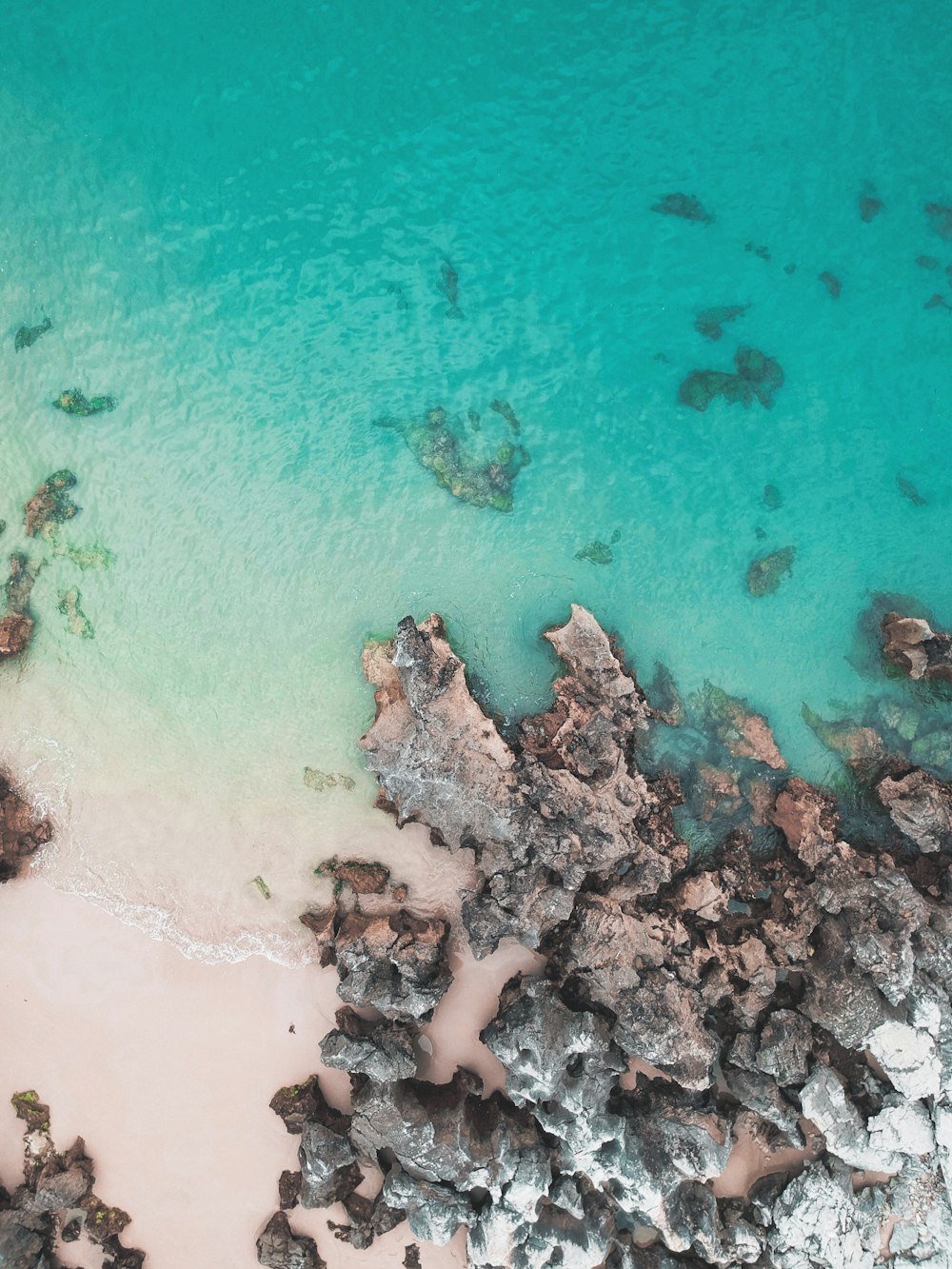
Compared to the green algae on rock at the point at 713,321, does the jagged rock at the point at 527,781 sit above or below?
below

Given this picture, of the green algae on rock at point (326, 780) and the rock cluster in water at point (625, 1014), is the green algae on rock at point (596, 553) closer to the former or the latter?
the rock cluster in water at point (625, 1014)

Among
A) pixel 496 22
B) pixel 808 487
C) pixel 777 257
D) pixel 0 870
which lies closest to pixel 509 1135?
pixel 0 870

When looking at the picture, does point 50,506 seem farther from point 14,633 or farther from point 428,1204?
point 428,1204

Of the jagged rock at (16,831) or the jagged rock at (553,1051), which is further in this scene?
the jagged rock at (16,831)

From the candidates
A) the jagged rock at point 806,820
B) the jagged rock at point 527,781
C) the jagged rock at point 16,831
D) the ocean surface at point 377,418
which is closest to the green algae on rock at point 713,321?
the ocean surface at point 377,418

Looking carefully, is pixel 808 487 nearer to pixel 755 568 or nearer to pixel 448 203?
pixel 755 568

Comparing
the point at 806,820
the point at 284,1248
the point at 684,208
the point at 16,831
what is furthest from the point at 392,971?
the point at 684,208

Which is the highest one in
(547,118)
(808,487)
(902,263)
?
(547,118)
